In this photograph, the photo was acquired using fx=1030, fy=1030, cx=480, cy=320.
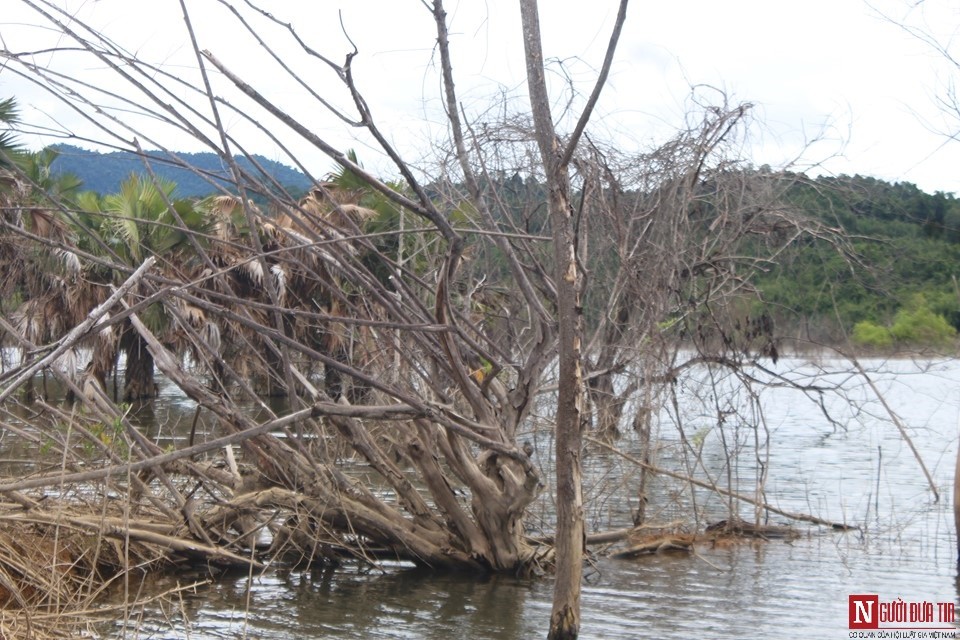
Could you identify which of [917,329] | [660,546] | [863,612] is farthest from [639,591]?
[917,329]

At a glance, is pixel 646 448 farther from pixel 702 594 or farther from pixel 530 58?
pixel 530 58

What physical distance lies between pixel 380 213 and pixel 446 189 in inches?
363

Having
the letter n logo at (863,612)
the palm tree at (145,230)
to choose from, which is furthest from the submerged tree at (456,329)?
the palm tree at (145,230)

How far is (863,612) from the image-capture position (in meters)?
7.04

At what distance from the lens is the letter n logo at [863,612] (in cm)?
683

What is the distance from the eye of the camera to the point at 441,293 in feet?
17.7

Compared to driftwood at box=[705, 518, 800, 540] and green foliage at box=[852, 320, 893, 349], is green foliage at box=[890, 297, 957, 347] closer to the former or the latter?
green foliage at box=[852, 320, 893, 349]

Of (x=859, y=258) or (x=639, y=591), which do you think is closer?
(x=639, y=591)

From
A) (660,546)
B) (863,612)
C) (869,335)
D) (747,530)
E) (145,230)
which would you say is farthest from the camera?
(145,230)

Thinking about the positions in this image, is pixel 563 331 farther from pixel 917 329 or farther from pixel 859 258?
pixel 917 329

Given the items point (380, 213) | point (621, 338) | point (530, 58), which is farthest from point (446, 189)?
point (380, 213)

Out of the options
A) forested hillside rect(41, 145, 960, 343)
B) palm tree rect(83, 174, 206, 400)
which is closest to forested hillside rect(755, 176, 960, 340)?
forested hillside rect(41, 145, 960, 343)

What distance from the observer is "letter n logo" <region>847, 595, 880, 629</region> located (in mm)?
6828

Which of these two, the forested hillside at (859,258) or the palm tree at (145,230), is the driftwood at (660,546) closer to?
the forested hillside at (859,258)
